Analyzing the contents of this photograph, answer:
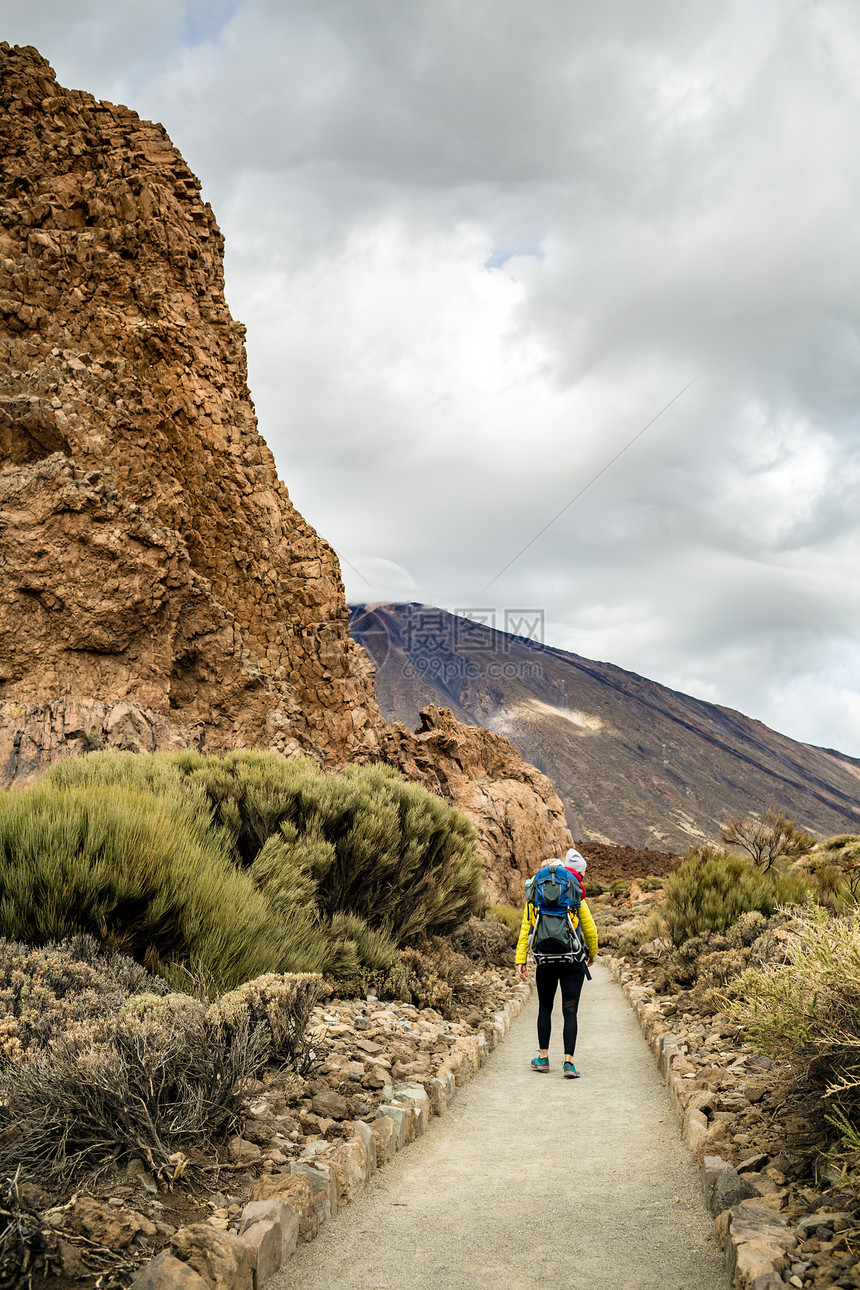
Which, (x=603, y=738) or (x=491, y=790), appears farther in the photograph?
(x=603, y=738)

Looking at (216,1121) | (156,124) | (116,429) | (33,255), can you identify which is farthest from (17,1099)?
(156,124)

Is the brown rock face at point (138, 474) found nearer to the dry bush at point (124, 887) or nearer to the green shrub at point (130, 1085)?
the dry bush at point (124, 887)

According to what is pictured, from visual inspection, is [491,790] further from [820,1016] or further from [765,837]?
[820,1016]

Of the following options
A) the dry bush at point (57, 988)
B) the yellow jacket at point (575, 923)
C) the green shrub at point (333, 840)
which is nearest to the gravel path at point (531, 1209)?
the yellow jacket at point (575, 923)

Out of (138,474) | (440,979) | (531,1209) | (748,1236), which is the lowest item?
(440,979)

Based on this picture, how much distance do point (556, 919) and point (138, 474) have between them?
44.0 feet

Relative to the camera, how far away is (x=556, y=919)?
7145 millimetres

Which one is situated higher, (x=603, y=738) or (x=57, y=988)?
(x=603, y=738)

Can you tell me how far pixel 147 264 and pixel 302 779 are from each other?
15.0 meters

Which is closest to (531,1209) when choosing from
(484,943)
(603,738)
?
(484,943)

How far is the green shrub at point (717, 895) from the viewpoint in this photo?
10234mm

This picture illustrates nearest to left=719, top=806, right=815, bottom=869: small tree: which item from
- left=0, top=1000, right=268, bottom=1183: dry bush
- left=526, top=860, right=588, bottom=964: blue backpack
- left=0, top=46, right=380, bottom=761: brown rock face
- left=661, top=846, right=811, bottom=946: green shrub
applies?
left=661, top=846, right=811, bottom=946: green shrub

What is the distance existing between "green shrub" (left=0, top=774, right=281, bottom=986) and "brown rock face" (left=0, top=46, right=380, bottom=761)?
996cm

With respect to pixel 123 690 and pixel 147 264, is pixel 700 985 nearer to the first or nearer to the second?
pixel 123 690
